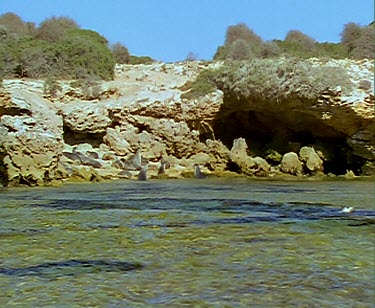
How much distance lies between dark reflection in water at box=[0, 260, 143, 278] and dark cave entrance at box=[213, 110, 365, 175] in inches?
945

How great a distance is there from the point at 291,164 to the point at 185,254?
840 inches

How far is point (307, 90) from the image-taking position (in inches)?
1141

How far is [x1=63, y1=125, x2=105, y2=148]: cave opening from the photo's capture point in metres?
31.3

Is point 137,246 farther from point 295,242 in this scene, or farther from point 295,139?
point 295,139

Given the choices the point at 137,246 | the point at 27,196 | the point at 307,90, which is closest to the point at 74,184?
the point at 27,196

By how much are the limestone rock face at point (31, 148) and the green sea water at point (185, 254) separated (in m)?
6.60

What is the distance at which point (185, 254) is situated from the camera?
8.19 m

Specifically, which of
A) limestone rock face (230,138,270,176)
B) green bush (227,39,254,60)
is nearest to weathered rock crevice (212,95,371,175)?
limestone rock face (230,138,270,176)

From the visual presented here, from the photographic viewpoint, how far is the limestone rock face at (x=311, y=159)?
28922mm

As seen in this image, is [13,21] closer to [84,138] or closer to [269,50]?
[269,50]

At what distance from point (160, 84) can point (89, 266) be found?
Result: 27911 millimetres

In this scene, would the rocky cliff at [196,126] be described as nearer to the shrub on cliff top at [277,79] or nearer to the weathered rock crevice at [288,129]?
the weathered rock crevice at [288,129]

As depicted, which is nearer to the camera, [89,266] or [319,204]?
[89,266]

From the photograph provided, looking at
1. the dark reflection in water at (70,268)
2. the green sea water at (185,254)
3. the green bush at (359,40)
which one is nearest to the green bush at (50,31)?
the green bush at (359,40)
